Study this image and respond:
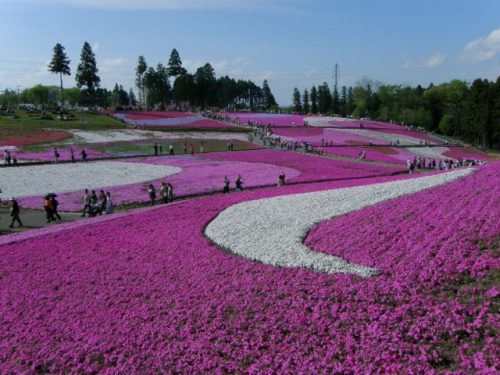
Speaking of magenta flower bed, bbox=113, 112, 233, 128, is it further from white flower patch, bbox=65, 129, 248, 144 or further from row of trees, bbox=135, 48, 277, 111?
row of trees, bbox=135, 48, 277, 111

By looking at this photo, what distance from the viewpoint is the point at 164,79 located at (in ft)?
387

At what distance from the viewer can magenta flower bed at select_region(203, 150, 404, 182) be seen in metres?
39.5

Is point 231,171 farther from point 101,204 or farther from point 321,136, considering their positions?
point 321,136

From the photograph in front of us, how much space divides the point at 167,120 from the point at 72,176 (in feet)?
155

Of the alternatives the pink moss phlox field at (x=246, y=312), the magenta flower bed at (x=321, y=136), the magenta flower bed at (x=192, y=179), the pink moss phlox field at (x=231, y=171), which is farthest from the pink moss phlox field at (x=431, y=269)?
the magenta flower bed at (x=321, y=136)

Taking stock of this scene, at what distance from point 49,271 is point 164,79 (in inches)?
4226

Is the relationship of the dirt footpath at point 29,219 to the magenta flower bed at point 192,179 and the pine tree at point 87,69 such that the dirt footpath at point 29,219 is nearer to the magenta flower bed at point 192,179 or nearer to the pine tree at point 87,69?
the magenta flower bed at point 192,179

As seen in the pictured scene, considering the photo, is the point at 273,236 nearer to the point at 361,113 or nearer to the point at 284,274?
the point at 284,274

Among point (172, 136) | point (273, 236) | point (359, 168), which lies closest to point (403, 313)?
point (273, 236)

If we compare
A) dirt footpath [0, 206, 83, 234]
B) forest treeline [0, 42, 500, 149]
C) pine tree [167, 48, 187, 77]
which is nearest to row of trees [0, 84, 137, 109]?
forest treeline [0, 42, 500, 149]

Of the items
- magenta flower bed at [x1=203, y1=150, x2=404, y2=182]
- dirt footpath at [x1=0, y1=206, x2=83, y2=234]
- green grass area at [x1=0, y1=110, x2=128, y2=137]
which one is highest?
green grass area at [x1=0, y1=110, x2=128, y2=137]

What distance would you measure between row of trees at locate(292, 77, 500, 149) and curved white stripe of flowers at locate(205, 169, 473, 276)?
73.2 metres

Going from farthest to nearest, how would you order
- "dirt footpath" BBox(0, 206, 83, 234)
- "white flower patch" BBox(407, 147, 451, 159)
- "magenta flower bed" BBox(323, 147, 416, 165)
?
"white flower patch" BBox(407, 147, 451, 159), "magenta flower bed" BBox(323, 147, 416, 165), "dirt footpath" BBox(0, 206, 83, 234)

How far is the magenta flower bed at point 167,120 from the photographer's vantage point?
80.2 metres
